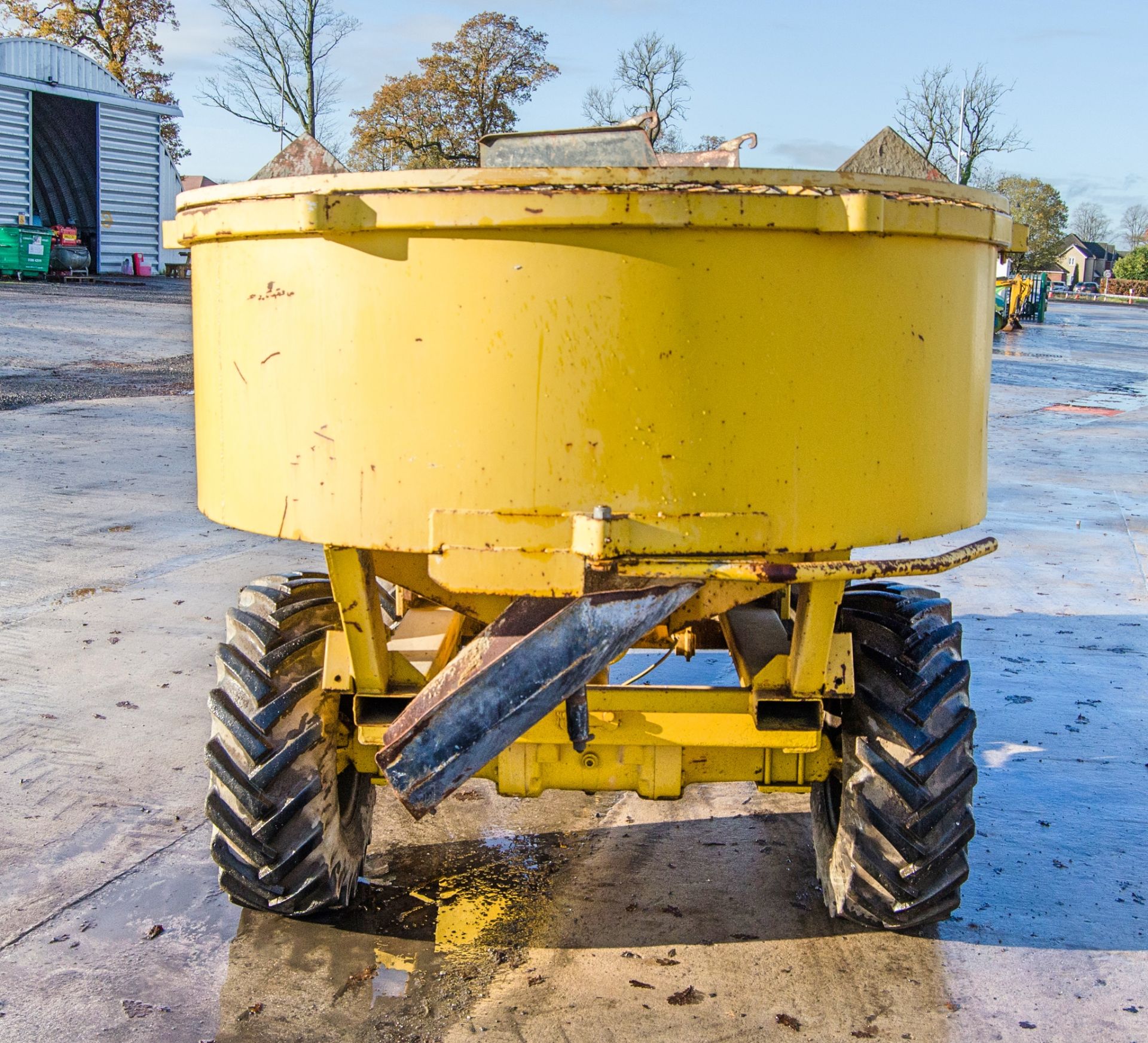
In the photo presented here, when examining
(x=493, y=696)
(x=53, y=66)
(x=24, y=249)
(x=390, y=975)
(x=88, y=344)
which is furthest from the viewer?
(x=53, y=66)

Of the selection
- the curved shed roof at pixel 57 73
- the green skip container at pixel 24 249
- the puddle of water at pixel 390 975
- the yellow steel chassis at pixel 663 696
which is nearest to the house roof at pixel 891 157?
the yellow steel chassis at pixel 663 696

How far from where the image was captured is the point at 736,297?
2574mm

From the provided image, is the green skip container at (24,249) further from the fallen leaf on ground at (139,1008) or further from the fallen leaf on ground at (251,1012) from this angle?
the fallen leaf on ground at (251,1012)

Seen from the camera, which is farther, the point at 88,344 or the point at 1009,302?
the point at 1009,302

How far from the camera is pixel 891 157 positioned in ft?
10.5

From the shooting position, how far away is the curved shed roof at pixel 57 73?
26797mm

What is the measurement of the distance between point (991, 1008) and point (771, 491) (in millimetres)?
1609

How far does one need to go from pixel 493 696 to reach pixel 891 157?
1797 mm

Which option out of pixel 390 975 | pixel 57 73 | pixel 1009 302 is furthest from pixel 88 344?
pixel 1009 302

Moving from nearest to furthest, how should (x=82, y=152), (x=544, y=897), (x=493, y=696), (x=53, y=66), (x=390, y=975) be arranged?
(x=493, y=696)
(x=390, y=975)
(x=544, y=897)
(x=53, y=66)
(x=82, y=152)

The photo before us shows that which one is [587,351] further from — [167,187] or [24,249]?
[167,187]

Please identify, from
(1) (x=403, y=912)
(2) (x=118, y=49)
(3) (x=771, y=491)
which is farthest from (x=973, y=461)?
(2) (x=118, y=49)

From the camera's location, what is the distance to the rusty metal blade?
251 cm

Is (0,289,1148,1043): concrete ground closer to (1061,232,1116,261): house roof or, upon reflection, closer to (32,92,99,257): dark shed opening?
(32,92,99,257): dark shed opening
